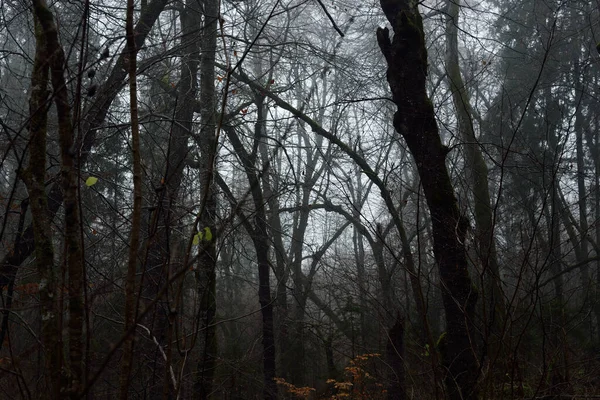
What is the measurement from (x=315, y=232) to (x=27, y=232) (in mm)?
17269

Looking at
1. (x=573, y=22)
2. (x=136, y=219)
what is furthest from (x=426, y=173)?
(x=573, y=22)

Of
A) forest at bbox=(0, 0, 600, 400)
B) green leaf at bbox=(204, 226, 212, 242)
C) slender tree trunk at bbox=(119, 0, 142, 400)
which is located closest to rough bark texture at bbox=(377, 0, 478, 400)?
forest at bbox=(0, 0, 600, 400)

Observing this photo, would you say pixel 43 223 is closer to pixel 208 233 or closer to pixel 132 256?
pixel 132 256

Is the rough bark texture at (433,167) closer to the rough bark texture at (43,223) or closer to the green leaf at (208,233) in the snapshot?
the green leaf at (208,233)

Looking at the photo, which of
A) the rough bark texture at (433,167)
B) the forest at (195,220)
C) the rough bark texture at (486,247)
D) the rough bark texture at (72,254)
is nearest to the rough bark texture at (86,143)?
the forest at (195,220)

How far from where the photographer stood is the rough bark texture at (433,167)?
13.6 ft

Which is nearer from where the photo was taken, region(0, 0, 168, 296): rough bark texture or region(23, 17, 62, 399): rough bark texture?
region(23, 17, 62, 399): rough bark texture

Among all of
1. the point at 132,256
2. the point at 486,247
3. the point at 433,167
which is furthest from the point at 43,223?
the point at 433,167

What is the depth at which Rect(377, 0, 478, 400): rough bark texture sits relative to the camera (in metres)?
4.15

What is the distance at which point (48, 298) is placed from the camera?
1.62m

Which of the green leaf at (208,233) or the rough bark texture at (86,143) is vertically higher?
the rough bark texture at (86,143)

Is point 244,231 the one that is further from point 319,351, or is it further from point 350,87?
point 319,351

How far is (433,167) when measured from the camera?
14.9ft

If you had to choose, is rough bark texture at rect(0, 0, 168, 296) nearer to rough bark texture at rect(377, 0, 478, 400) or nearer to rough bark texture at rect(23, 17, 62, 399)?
rough bark texture at rect(23, 17, 62, 399)
